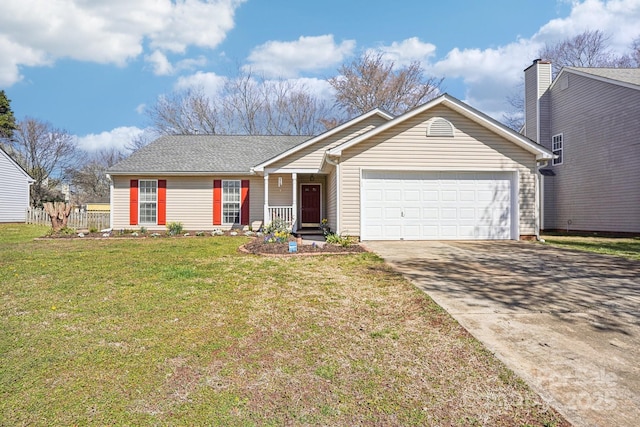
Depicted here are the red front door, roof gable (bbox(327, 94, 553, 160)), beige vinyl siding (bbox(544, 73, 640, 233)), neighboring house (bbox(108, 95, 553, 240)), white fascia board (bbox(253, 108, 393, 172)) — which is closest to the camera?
roof gable (bbox(327, 94, 553, 160))

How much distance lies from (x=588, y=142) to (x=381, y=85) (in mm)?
15852

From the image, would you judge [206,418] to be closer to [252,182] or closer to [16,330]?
[16,330]

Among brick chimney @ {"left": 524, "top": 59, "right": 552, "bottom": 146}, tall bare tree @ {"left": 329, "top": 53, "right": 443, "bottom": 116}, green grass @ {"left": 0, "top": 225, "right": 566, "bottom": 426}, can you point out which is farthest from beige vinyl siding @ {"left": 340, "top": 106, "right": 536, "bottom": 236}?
tall bare tree @ {"left": 329, "top": 53, "right": 443, "bottom": 116}

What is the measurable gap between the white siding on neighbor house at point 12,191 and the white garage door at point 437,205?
23.6m

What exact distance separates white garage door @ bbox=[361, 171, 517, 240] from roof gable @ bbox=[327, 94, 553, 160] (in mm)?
1015

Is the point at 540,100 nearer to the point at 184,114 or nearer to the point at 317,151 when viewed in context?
the point at 317,151

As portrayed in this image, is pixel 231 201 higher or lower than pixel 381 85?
lower

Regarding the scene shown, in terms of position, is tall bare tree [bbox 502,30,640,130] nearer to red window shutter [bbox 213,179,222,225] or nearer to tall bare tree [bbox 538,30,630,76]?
tall bare tree [bbox 538,30,630,76]

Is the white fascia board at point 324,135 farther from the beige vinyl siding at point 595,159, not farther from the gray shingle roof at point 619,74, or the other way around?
the gray shingle roof at point 619,74

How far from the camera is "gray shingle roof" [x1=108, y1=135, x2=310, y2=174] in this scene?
50.8 feet

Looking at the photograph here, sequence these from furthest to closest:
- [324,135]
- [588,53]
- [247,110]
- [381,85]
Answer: [247,110] < [381,85] < [588,53] < [324,135]

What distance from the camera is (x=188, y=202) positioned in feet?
51.3

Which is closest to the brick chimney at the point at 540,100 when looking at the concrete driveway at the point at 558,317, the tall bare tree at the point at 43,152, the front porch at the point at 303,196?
the front porch at the point at 303,196

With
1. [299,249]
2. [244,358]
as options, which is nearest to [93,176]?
[299,249]
